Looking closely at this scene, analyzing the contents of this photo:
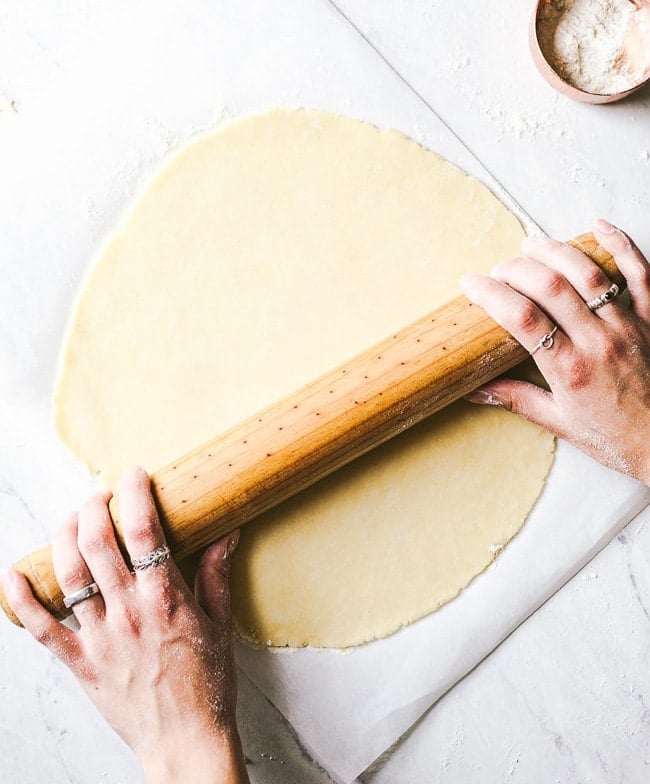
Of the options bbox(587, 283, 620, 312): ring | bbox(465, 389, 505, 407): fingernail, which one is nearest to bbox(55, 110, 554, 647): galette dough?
bbox(465, 389, 505, 407): fingernail

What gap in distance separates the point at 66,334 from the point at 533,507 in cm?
100

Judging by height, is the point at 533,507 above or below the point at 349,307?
below

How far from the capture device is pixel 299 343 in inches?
53.9

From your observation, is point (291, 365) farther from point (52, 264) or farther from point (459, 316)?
point (52, 264)

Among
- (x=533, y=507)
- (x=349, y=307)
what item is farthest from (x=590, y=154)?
(x=533, y=507)

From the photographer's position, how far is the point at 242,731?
1447 mm

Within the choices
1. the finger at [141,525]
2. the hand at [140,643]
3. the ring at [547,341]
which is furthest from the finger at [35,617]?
the ring at [547,341]

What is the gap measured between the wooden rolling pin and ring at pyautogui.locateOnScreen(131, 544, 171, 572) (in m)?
0.03

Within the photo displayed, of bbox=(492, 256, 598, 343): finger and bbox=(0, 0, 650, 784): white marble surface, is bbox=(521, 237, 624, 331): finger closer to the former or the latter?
bbox=(492, 256, 598, 343): finger

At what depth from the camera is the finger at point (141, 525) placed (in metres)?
1.17

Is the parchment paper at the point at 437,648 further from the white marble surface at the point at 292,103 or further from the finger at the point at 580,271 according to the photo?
the finger at the point at 580,271

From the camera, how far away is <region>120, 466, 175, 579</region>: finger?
1173 millimetres

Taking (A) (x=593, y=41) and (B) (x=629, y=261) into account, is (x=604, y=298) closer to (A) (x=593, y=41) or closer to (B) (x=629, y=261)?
(B) (x=629, y=261)

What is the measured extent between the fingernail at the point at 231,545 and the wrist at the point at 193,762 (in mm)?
304
